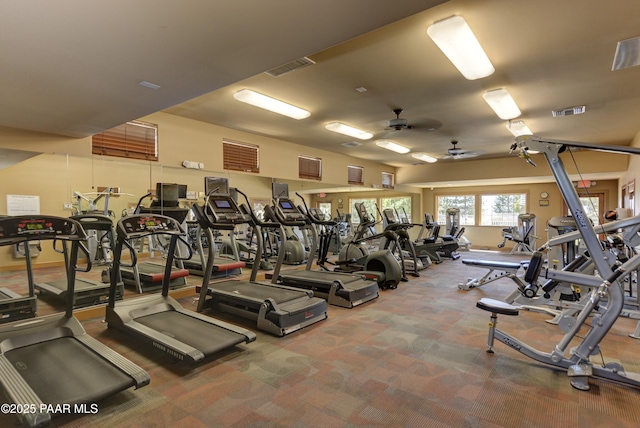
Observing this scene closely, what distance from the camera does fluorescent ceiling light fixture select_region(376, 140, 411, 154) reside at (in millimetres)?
7537

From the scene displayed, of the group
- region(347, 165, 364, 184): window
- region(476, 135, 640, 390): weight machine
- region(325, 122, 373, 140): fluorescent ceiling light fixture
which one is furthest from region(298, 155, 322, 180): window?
region(476, 135, 640, 390): weight machine

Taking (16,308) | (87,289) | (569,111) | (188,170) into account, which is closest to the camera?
(16,308)

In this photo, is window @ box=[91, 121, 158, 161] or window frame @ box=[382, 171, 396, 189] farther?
window frame @ box=[382, 171, 396, 189]

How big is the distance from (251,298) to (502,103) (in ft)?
14.7

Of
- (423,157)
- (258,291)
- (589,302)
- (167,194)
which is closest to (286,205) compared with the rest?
(258,291)

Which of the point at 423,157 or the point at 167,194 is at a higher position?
the point at 423,157

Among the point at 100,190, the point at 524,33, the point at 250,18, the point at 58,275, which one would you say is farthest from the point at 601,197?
the point at 58,275

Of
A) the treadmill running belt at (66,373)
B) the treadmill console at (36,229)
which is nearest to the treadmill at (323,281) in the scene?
the treadmill console at (36,229)

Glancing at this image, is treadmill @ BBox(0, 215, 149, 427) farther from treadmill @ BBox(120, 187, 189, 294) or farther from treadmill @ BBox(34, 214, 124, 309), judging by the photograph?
treadmill @ BBox(120, 187, 189, 294)

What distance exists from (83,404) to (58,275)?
4351 millimetres

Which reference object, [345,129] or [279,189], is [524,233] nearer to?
[345,129]

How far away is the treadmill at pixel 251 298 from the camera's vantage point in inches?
140

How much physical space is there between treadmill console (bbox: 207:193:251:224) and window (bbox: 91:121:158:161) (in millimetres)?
1895

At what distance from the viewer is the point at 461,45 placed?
305 centimetres
